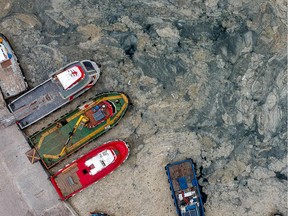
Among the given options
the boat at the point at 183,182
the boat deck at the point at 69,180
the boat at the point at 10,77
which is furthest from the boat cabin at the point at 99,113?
the boat at the point at 183,182

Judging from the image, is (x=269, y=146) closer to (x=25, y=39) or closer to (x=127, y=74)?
(x=127, y=74)

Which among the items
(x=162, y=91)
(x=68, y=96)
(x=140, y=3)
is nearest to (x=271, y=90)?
(x=162, y=91)

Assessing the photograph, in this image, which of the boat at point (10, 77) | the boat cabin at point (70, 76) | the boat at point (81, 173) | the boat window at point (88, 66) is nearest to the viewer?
the boat cabin at point (70, 76)

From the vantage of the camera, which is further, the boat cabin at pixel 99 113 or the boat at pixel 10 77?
the boat at pixel 10 77

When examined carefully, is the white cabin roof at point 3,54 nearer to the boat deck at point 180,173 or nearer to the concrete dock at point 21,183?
the concrete dock at point 21,183

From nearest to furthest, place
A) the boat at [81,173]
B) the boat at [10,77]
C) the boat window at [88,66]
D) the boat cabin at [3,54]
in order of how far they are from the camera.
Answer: the boat window at [88,66] → the boat at [81,173] → the boat cabin at [3,54] → the boat at [10,77]

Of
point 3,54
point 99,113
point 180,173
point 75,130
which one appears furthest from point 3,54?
point 180,173

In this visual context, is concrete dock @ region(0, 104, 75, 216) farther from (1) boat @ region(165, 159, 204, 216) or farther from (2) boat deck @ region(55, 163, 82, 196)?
(1) boat @ region(165, 159, 204, 216)
